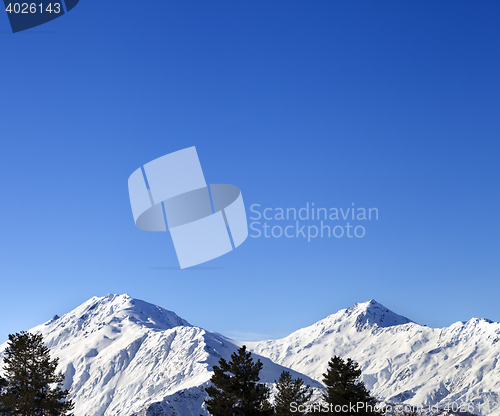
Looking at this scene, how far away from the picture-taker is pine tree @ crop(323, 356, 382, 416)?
45.2 meters

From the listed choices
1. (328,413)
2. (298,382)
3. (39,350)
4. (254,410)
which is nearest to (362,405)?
(328,413)

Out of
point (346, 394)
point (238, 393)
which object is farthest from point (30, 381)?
point (346, 394)

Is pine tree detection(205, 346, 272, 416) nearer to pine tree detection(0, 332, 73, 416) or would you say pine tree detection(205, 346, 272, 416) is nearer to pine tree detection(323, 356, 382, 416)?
pine tree detection(323, 356, 382, 416)

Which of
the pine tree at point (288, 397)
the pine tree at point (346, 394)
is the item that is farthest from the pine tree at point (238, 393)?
the pine tree at point (288, 397)

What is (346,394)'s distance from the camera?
4641 cm

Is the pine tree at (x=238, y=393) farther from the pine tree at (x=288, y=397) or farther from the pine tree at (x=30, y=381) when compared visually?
the pine tree at (x=30, y=381)

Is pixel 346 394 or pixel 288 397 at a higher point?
pixel 288 397

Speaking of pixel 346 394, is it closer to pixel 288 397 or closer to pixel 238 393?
pixel 238 393

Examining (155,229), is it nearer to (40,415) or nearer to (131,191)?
(131,191)

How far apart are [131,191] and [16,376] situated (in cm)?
2033

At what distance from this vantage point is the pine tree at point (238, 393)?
1703 inches

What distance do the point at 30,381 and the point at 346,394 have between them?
90.0ft

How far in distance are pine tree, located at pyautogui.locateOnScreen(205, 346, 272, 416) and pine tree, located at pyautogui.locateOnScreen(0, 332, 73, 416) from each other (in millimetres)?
13094

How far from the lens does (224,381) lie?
44.4 m
